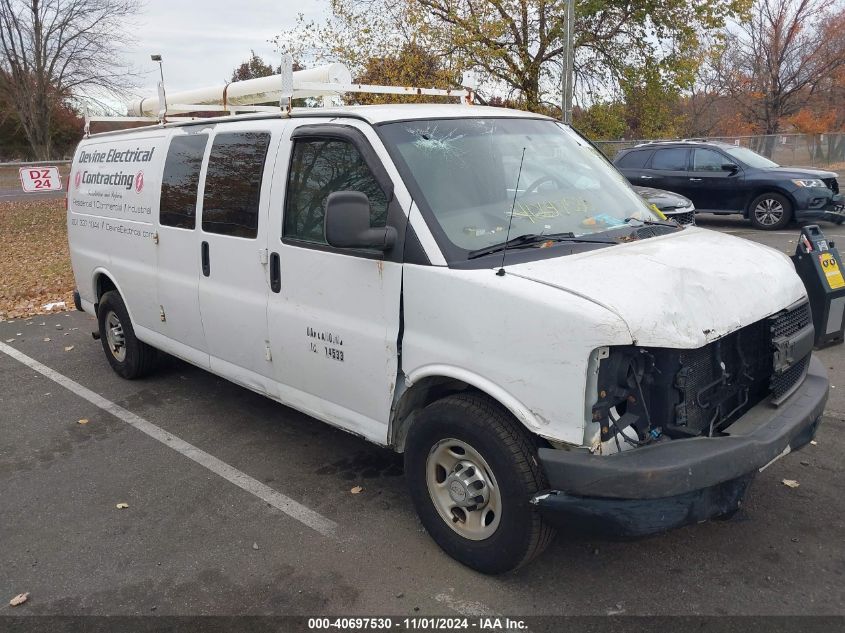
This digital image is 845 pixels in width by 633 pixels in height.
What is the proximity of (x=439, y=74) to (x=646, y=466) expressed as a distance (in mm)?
17834

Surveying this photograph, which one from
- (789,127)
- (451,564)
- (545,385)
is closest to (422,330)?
(545,385)

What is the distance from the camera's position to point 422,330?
3.36 meters

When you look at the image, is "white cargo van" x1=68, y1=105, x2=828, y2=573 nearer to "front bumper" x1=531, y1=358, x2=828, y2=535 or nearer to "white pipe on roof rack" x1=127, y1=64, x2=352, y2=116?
"front bumper" x1=531, y1=358, x2=828, y2=535

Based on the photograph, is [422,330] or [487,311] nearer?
[487,311]

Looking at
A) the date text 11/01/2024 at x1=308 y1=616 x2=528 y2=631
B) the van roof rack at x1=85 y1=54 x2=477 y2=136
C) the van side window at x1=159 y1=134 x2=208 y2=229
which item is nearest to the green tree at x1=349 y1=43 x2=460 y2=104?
the van roof rack at x1=85 y1=54 x2=477 y2=136

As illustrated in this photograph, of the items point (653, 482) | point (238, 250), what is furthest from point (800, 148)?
point (653, 482)

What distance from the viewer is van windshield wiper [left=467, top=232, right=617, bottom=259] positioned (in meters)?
3.31

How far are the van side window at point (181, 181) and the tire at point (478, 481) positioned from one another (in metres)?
2.44

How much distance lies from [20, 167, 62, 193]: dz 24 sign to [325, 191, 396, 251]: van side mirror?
16.1 meters

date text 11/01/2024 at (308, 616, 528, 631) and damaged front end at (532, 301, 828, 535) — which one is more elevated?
damaged front end at (532, 301, 828, 535)

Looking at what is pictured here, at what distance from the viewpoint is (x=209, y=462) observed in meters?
4.70

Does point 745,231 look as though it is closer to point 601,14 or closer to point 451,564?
point 601,14

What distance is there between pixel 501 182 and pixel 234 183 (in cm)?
175

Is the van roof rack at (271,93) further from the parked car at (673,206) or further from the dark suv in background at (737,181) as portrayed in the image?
the dark suv in background at (737,181)
